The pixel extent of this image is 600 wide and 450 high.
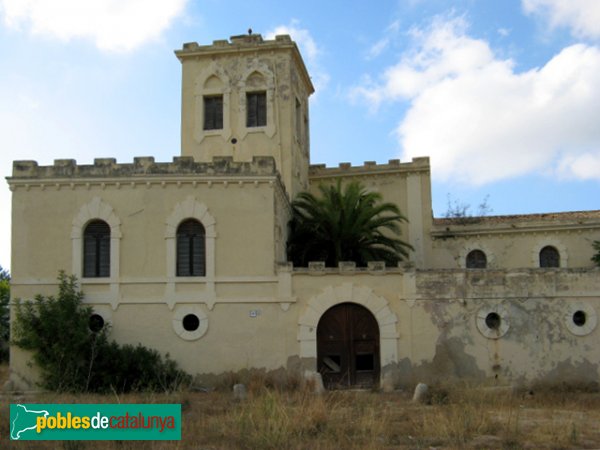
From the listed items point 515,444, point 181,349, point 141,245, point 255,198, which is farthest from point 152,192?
point 515,444

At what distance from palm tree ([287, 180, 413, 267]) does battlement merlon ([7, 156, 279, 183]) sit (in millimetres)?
3821

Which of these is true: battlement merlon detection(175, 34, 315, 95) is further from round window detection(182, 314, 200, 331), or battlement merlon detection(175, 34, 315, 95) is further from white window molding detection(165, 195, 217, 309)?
round window detection(182, 314, 200, 331)

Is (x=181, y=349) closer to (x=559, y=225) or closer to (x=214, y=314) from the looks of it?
(x=214, y=314)

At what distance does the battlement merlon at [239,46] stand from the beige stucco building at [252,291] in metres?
7.12

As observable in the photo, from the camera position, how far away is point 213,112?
89.7 ft

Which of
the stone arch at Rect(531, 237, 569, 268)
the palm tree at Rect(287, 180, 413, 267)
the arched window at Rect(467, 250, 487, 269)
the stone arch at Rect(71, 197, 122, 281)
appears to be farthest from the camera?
the arched window at Rect(467, 250, 487, 269)

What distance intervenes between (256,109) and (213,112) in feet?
5.50

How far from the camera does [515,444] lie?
482 inches

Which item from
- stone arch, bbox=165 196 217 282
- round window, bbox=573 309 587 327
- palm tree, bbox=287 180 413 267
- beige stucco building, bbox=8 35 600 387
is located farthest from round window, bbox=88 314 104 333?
round window, bbox=573 309 587 327

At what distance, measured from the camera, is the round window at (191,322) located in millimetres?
21078

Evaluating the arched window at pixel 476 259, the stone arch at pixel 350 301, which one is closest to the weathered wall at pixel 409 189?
the arched window at pixel 476 259

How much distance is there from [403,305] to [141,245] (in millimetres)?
7904

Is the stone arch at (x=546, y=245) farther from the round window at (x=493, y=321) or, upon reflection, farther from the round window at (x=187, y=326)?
the round window at (x=187, y=326)

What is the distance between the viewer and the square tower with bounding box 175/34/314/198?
26.6 metres
